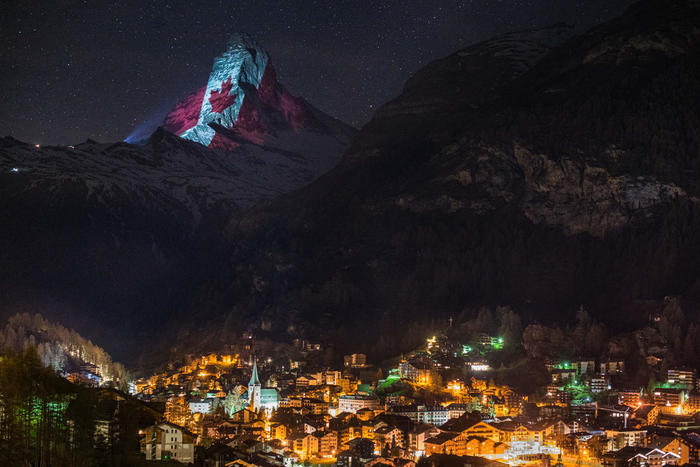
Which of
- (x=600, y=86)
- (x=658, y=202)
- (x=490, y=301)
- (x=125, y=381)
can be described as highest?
(x=600, y=86)

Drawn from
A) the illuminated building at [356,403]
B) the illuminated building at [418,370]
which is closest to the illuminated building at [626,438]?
the illuminated building at [356,403]

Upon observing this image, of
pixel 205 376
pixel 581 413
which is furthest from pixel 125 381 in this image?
pixel 581 413

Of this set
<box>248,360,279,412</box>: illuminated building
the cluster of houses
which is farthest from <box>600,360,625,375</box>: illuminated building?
<box>248,360,279,412</box>: illuminated building

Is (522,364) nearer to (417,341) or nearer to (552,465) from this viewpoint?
(417,341)

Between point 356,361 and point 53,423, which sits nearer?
point 53,423

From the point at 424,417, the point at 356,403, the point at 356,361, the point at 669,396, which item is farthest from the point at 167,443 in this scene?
the point at 356,361

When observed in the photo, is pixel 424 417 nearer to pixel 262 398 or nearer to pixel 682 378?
pixel 262 398

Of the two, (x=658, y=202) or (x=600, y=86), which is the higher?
(x=600, y=86)

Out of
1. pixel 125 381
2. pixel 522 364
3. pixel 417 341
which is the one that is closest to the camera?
pixel 522 364

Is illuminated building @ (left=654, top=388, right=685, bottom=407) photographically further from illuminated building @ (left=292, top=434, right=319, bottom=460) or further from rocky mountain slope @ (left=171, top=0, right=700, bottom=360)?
illuminated building @ (left=292, top=434, right=319, bottom=460)
